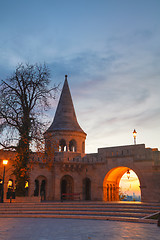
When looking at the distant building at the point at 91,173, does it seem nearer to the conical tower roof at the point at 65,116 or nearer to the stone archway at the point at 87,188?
the stone archway at the point at 87,188

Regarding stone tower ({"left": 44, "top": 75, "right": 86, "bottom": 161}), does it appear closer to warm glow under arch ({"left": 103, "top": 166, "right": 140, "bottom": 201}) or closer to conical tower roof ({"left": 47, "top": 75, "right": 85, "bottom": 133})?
conical tower roof ({"left": 47, "top": 75, "right": 85, "bottom": 133})

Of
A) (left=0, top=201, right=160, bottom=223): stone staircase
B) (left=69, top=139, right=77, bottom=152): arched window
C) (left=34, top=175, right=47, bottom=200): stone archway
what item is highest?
(left=69, top=139, right=77, bottom=152): arched window

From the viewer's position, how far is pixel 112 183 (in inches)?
1147

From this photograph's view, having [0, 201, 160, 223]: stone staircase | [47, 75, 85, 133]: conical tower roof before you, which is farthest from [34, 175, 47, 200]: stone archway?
[0, 201, 160, 223]: stone staircase

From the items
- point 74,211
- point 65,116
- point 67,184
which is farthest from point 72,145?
point 74,211

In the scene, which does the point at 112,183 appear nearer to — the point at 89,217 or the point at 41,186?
the point at 41,186

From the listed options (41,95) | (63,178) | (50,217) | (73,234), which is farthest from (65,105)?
(73,234)

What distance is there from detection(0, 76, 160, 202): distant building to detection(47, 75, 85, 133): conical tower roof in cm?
268

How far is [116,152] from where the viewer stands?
1045 inches

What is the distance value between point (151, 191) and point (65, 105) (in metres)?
15.9

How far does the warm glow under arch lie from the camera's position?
27278 mm

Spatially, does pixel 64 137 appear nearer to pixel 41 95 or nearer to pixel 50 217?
pixel 41 95

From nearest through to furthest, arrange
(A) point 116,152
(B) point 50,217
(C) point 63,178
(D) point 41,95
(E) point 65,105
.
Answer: (B) point 50,217
(D) point 41,95
(A) point 116,152
(C) point 63,178
(E) point 65,105

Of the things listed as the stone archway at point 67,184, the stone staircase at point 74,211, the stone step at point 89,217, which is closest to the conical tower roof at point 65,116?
the stone archway at point 67,184
